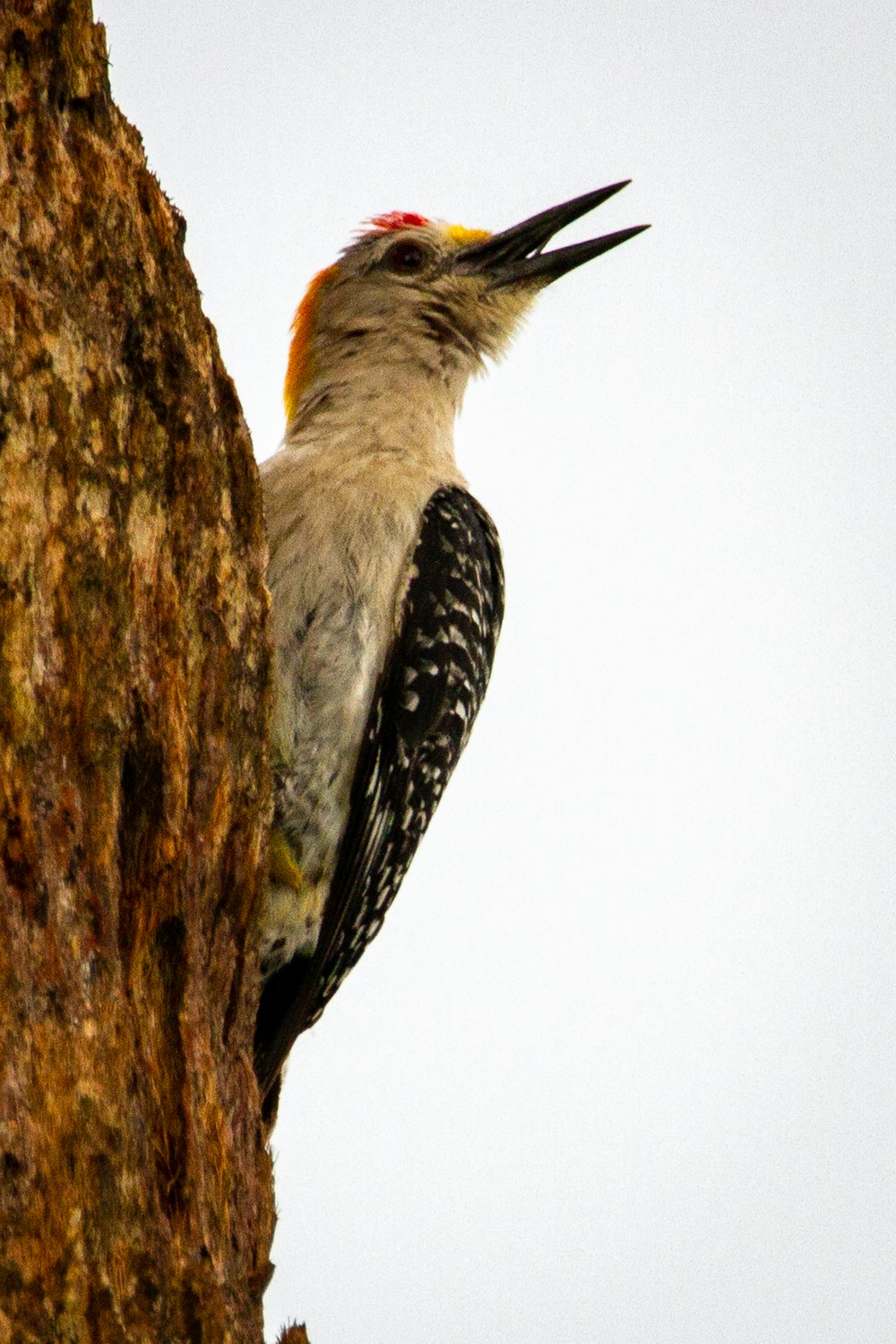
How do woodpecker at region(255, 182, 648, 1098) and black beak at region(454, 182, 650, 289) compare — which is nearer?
woodpecker at region(255, 182, 648, 1098)

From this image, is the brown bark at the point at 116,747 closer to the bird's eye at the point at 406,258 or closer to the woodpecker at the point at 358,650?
the woodpecker at the point at 358,650

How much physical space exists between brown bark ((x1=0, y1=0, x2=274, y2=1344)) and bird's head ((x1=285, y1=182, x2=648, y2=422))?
245 cm

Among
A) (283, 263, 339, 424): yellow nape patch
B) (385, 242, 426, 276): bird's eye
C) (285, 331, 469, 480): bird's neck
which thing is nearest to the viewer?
(285, 331, 469, 480): bird's neck

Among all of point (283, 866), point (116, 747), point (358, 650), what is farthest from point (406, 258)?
point (116, 747)

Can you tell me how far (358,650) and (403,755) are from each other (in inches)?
16.0

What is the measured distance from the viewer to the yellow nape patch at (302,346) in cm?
632

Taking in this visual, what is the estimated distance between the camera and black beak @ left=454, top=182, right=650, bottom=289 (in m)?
6.54

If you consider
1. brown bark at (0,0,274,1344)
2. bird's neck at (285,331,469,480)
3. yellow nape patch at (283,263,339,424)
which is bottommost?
brown bark at (0,0,274,1344)

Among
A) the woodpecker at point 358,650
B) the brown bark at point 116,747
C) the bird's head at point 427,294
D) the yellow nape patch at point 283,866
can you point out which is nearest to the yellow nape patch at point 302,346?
the bird's head at point 427,294

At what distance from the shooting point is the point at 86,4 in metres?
3.54

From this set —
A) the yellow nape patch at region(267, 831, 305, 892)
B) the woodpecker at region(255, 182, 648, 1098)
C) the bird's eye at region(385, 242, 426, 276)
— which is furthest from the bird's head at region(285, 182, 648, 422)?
the yellow nape patch at region(267, 831, 305, 892)

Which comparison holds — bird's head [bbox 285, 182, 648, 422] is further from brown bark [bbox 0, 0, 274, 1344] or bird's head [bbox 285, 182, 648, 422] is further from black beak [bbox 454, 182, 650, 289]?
brown bark [bbox 0, 0, 274, 1344]

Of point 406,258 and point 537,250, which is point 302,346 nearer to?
point 406,258

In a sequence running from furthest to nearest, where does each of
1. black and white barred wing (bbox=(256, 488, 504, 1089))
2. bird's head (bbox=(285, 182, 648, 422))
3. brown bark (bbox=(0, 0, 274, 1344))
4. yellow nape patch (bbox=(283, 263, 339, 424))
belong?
yellow nape patch (bbox=(283, 263, 339, 424)), bird's head (bbox=(285, 182, 648, 422)), black and white barred wing (bbox=(256, 488, 504, 1089)), brown bark (bbox=(0, 0, 274, 1344))
